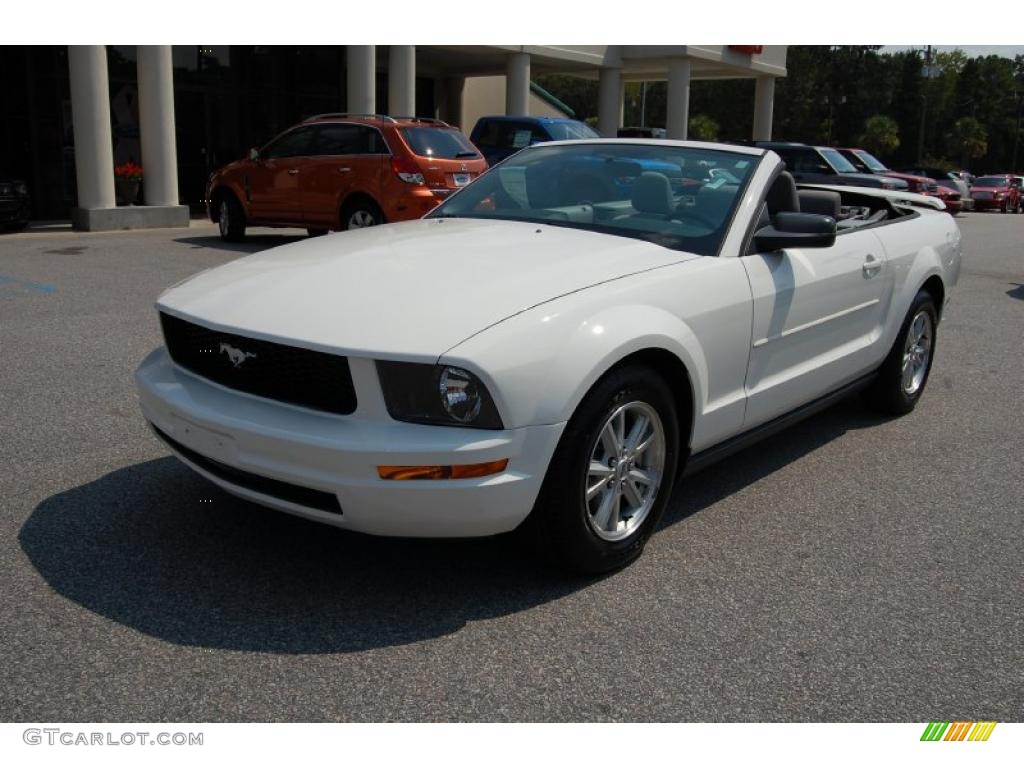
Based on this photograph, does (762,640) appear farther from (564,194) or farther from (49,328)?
(49,328)

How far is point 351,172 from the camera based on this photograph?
13133 mm

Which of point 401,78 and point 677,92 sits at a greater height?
point 677,92

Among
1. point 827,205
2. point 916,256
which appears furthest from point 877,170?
point 827,205

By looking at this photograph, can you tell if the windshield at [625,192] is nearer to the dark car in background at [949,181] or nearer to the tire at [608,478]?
the tire at [608,478]

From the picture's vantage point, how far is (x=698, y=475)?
4.97 m

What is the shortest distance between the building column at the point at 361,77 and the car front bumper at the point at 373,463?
55.4ft

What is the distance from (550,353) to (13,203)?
595 inches

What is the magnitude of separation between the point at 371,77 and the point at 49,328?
12.9 m

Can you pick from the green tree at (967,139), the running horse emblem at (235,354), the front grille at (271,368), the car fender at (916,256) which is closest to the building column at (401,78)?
A: the car fender at (916,256)

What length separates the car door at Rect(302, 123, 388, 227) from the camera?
1298 centimetres

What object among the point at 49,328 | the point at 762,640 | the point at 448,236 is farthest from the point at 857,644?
the point at 49,328

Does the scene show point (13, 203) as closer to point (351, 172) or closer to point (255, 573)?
point (351, 172)

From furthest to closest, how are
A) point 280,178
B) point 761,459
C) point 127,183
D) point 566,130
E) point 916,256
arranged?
point 566,130 < point 127,183 < point 280,178 < point 916,256 < point 761,459

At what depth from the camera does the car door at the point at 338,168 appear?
12984 mm
